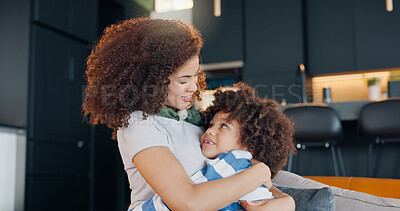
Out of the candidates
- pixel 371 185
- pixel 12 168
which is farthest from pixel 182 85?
pixel 12 168

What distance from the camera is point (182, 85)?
1216 millimetres

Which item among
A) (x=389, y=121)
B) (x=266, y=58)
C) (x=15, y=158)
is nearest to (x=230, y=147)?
(x=389, y=121)

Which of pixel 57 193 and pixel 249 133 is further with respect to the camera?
pixel 57 193

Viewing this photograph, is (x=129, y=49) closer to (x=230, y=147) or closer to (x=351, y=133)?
(x=230, y=147)

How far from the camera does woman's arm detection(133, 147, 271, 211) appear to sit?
0.92 m

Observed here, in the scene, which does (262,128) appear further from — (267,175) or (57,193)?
(57,193)

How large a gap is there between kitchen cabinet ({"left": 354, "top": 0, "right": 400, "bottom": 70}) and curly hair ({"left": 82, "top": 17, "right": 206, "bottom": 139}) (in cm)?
389

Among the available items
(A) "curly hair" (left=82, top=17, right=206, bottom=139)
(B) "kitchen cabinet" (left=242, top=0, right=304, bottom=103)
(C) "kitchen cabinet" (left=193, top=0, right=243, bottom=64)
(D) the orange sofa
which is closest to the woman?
(A) "curly hair" (left=82, top=17, right=206, bottom=139)

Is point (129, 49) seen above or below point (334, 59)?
below

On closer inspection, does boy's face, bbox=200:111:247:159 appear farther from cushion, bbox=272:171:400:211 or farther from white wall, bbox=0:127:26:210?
white wall, bbox=0:127:26:210

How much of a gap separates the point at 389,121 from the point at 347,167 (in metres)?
0.64

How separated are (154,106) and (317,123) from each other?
1.71 meters

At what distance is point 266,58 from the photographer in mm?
4844

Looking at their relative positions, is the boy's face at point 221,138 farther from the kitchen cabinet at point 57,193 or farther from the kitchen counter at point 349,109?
the kitchen cabinet at point 57,193
